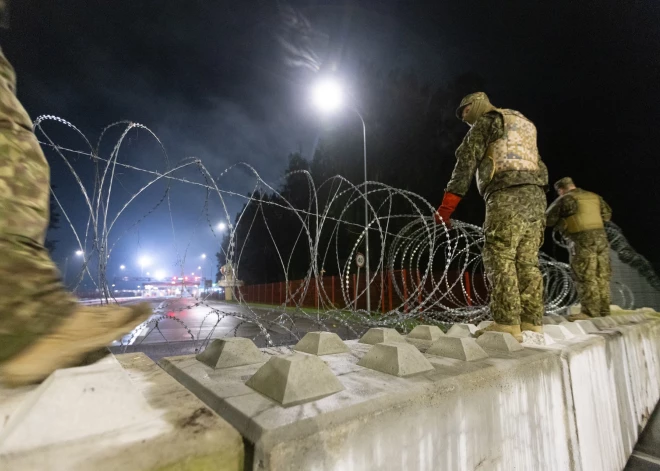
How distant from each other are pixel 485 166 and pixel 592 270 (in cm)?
305

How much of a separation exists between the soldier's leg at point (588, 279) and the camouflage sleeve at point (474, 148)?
293 cm

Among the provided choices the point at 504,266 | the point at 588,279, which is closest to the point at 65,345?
the point at 504,266

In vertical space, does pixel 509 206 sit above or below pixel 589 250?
above

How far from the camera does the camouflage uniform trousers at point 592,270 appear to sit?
171 inches

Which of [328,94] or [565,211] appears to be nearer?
[565,211]

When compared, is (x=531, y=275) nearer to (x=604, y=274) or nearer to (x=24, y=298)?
(x=604, y=274)

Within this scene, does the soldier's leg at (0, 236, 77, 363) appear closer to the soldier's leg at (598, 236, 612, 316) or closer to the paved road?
the paved road

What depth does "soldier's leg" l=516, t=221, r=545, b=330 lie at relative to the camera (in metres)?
2.63

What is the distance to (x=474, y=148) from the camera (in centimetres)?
272

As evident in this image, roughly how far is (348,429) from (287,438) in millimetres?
222

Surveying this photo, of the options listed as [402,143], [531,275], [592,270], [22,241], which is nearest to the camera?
[22,241]

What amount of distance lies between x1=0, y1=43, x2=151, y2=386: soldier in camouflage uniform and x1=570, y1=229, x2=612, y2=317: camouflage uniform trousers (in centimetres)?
545

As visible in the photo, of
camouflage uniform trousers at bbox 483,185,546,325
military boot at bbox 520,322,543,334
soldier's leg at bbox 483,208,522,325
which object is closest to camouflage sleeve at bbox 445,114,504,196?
camouflage uniform trousers at bbox 483,185,546,325

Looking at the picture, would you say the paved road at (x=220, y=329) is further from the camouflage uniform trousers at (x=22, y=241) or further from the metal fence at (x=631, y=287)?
the metal fence at (x=631, y=287)
